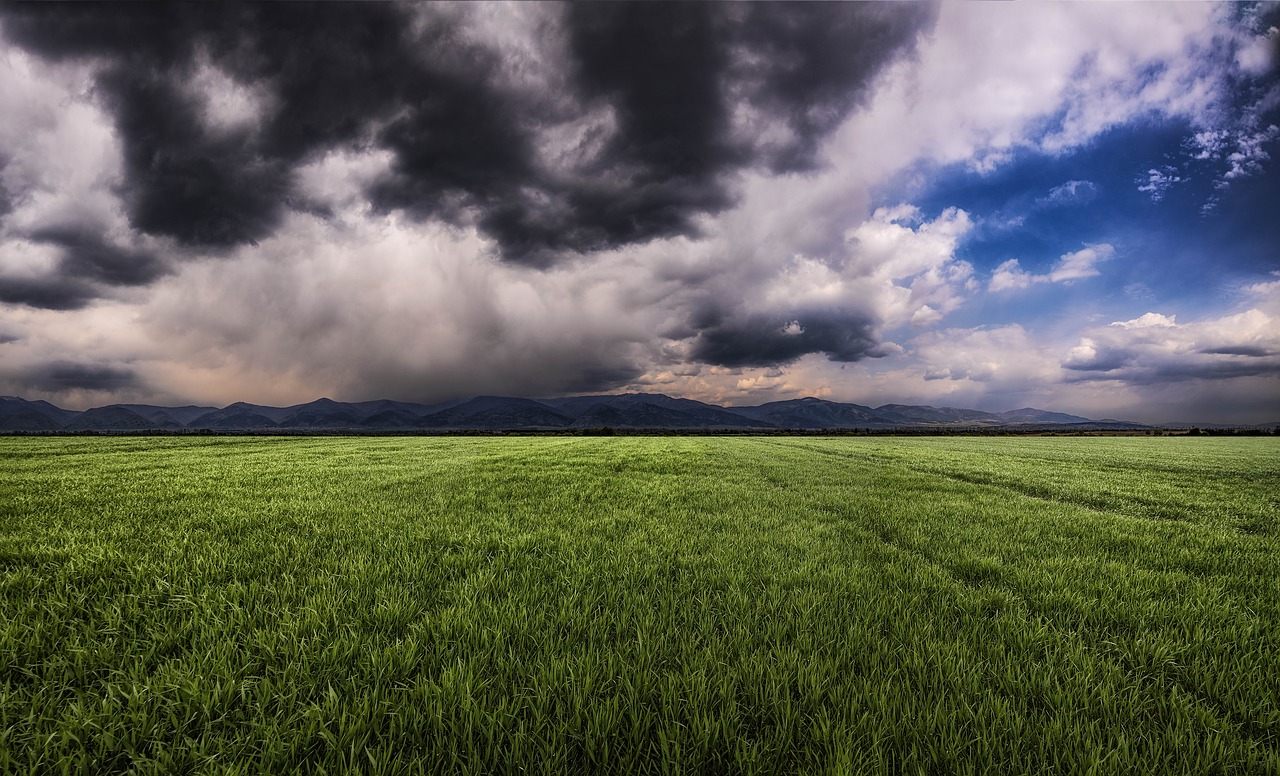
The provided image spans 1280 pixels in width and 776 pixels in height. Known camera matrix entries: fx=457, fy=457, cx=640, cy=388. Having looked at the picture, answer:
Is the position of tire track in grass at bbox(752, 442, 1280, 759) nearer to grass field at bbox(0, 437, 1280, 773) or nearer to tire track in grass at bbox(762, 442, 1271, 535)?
grass field at bbox(0, 437, 1280, 773)

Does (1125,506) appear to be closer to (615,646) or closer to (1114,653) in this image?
(1114,653)

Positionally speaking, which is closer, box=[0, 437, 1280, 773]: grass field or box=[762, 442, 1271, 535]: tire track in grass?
box=[0, 437, 1280, 773]: grass field

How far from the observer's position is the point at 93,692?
2914 mm

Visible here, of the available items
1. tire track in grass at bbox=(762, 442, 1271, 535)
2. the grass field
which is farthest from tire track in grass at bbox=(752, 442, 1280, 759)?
tire track in grass at bbox=(762, 442, 1271, 535)

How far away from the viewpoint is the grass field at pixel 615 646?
264 cm

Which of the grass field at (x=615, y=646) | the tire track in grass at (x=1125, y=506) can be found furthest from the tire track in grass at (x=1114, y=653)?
the tire track in grass at (x=1125, y=506)

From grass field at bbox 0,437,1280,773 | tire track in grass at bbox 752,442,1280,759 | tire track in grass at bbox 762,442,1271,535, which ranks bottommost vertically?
tire track in grass at bbox 762,442,1271,535

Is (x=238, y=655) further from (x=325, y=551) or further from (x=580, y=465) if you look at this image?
(x=580, y=465)

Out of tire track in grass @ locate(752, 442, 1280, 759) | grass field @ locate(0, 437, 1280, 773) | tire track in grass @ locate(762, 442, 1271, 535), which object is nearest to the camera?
grass field @ locate(0, 437, 1280, 773)

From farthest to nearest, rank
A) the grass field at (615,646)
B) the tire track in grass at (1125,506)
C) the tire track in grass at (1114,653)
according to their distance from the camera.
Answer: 1. the tire track in grass at (1125,506)
2. the tire track in grass at (1114,653)
3. the grass field at (615,646)

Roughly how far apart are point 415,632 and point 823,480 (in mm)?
15544

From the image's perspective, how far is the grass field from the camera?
2.64 meters

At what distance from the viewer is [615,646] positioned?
376cm

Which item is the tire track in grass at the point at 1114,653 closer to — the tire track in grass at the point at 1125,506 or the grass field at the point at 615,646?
the grass field at the point at 615,646
